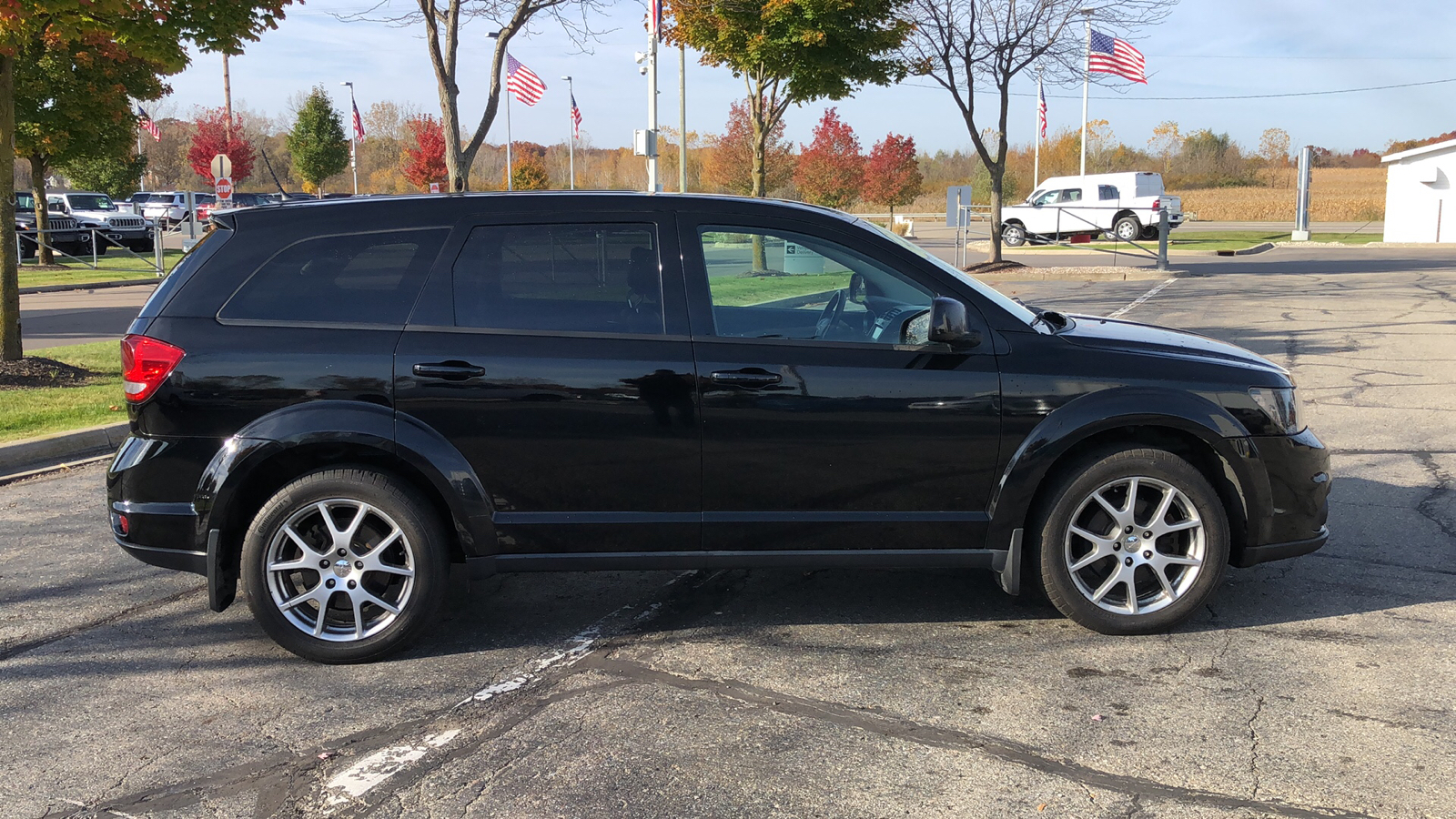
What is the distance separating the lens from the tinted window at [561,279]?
4.34 m

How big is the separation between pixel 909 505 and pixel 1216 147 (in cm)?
9671

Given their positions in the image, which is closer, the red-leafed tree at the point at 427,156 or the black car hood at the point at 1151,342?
the black car hood at the point at 1151,342

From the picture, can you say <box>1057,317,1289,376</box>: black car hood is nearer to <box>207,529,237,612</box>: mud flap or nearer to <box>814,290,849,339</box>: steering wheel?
<box>814,290,849,339</box>: steering wheel

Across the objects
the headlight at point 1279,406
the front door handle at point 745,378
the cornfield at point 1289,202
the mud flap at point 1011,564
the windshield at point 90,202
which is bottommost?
the mud flap at point 1011,564

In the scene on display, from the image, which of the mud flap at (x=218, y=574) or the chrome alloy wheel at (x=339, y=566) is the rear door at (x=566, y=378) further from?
the mud flap at (x=218, y=574)

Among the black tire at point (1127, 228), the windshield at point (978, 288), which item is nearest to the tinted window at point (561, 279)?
the windshield at point (978, 288)

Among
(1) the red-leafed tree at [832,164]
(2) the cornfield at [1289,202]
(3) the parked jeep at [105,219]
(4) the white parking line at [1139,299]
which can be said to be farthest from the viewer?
(2) the cornfield at [1289,202]

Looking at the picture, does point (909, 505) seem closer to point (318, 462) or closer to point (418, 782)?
point (418, 782)

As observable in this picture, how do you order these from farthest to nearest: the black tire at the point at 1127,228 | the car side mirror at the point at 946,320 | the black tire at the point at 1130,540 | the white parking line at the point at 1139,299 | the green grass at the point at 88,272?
1. the black tire at the point at 1127,228
2. the green grass at the point at 88,272
3. the white parking line at the point at 1139,299
4. the black tire at the point at 1130,540
5. the car side mirror at the point at 946,320

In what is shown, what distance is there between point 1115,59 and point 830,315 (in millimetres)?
25521

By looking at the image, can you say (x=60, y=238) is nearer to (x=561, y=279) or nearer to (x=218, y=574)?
(x=218, y=574)

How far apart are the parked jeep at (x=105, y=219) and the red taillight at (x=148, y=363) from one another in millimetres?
32653

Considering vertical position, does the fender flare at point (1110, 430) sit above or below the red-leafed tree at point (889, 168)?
below

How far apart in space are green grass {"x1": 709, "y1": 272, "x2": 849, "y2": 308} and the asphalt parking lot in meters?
1.37
